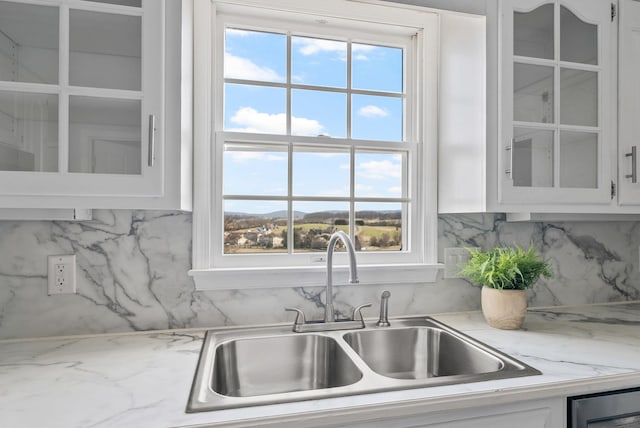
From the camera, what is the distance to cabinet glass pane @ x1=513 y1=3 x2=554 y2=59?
1.35 metres

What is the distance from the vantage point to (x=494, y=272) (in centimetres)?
135

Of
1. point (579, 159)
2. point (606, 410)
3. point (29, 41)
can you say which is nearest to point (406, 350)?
point (606, 410)

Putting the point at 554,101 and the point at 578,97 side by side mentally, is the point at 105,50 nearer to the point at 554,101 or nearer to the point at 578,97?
the point at 554,101

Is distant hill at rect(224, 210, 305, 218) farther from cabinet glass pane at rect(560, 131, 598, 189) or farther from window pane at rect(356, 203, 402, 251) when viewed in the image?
cabinet glass pane at rect(560, 131, 598, 189)

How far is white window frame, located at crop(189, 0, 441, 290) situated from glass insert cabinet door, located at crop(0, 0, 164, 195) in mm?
348

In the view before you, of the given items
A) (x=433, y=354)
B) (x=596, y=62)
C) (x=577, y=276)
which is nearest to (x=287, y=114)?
(x=433, y=354)

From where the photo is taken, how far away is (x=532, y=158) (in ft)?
4.48

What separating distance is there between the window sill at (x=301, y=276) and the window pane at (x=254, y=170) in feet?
1.11

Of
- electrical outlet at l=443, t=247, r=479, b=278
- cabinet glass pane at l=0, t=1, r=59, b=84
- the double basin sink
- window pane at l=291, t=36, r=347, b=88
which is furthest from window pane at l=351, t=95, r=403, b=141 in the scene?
cabinet glass pane at l=0, t=1, r=59, b=84

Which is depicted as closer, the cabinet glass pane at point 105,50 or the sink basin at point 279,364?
the cabinet glass pane at point 105,50

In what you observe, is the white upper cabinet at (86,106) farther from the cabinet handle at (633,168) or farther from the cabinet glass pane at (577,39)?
the cabinet handle at (633,168)

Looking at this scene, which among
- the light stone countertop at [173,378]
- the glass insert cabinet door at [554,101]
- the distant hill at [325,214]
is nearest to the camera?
the light stone countertop at [173,378]

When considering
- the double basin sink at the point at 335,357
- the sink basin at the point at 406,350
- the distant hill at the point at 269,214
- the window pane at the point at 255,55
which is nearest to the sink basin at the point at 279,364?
the double basin sink at the point at 335,357

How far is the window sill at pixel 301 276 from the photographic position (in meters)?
1.39
